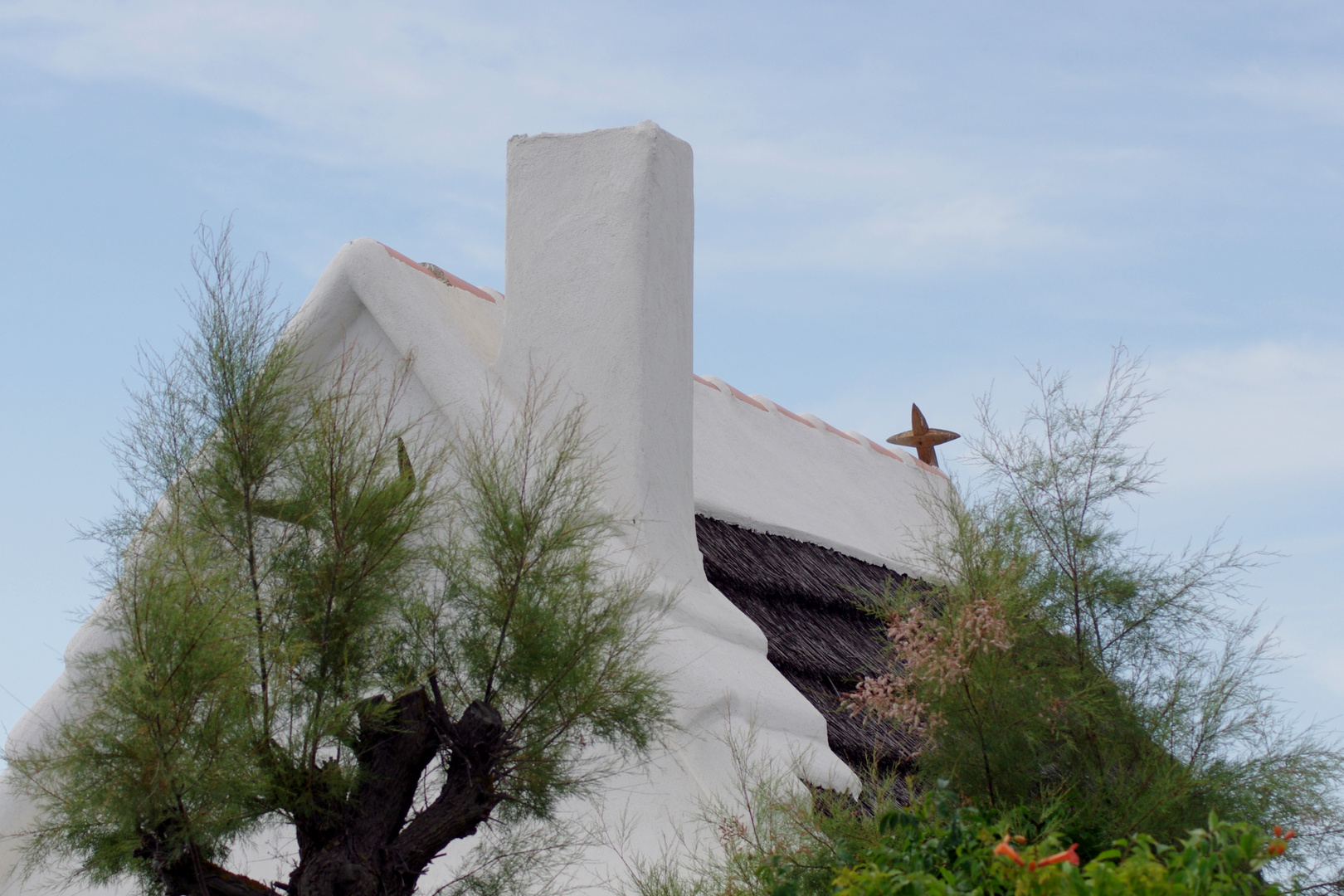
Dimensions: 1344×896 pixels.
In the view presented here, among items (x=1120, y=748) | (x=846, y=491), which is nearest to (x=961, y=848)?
(x=1120, y=748)

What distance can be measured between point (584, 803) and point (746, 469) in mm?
2924

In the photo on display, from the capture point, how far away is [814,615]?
266 inches

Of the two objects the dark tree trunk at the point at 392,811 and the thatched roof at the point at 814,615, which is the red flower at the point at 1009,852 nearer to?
the dark tree trunk at the point at 392,811

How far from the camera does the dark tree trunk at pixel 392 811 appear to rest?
395 cm

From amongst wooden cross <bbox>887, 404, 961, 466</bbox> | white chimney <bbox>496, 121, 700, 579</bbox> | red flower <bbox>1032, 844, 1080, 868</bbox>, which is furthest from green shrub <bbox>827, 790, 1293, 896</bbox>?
wooden cross <bbox>887, 404, 961, 466</bbox>

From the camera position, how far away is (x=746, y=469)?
7.66 m

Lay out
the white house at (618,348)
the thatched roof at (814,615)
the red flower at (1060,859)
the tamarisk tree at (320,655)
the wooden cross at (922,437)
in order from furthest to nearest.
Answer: the wooden cross at (922,437) → the thatched roof at (814,615) → the white house at (618,348) → the tamarisk tree at (320,655) → the red flower at (1060,859)

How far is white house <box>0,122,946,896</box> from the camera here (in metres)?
5.41

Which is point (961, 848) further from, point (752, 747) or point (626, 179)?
point (626, 179)

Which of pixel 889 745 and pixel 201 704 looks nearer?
pixel 201 704

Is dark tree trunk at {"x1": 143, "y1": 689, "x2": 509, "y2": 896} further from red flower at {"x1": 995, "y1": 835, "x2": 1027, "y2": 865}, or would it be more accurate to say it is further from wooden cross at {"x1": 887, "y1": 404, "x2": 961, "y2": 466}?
wooden cross at {"x1": 887, "y1": 404, "x2": 961, "y2": 466}

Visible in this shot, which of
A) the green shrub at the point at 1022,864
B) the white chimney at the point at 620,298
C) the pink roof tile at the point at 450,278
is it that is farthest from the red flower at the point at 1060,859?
the pink roof tile at the point at 450,278

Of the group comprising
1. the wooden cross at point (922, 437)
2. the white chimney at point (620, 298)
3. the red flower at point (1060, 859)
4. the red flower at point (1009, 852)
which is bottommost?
the red flower at point (1060, 859)

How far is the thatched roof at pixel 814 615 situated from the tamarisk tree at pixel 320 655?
160cm
